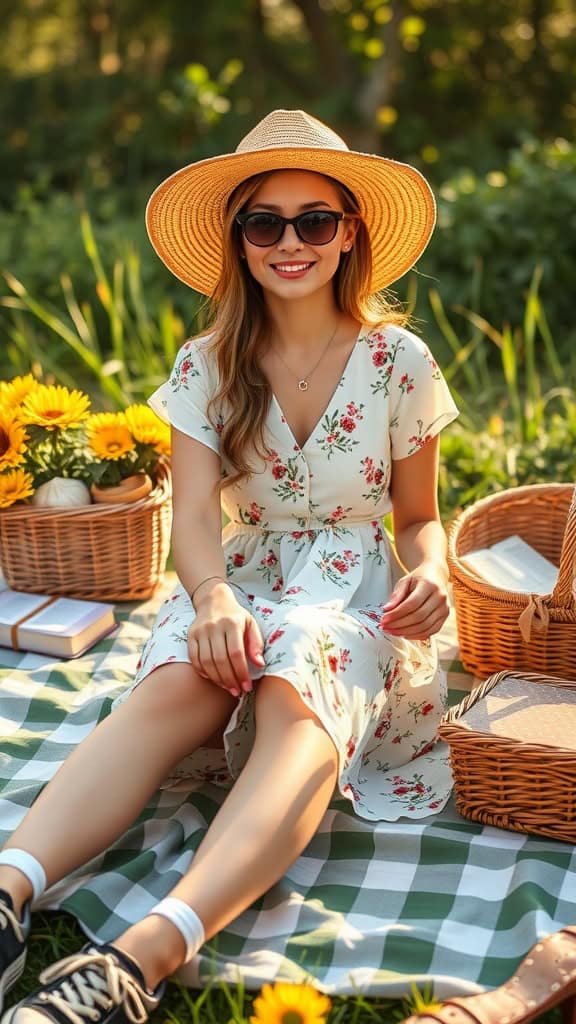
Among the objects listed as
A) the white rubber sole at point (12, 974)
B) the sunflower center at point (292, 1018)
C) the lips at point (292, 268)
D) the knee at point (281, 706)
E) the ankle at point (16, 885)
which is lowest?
the white rubber sole at point (12, 974)

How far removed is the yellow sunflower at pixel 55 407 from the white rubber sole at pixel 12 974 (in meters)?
1.52

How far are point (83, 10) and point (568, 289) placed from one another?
285 inches

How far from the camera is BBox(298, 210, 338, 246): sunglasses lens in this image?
230cm

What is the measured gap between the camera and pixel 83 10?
10695 mm

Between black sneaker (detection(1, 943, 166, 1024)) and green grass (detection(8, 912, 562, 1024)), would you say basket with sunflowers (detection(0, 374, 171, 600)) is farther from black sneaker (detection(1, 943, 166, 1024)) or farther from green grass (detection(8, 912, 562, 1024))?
black sneaker (detection(1, 943, 166, 1024))

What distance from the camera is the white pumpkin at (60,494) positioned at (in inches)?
122

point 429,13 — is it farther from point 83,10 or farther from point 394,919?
point 394,919

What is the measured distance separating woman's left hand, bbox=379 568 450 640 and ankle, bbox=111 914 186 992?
2.41 feet

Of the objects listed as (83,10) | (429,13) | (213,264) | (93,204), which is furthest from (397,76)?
(213,264)

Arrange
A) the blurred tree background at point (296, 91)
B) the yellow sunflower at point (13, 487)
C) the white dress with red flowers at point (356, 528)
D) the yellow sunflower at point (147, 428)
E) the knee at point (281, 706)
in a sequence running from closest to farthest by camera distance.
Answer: the knee at point (281, 706)
the white dress with red flowers at point (356, 528)
the yellow sunflower at point (13, 487)
the yellow sunflower at point (147, 428)
the blurred tree background at point (296, 91)

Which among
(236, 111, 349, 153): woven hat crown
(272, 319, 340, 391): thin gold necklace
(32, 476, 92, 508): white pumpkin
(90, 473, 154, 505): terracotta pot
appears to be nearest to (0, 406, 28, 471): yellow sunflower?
(32, 476, 92, 508): white pumpkin

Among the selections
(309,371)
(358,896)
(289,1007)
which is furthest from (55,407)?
(289,1007)

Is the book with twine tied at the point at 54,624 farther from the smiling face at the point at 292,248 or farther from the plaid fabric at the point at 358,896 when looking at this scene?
the smiling face at the point at 292,248

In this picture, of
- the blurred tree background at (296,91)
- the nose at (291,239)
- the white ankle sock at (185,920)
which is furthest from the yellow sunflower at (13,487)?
the blurred tree background at (296,91)
